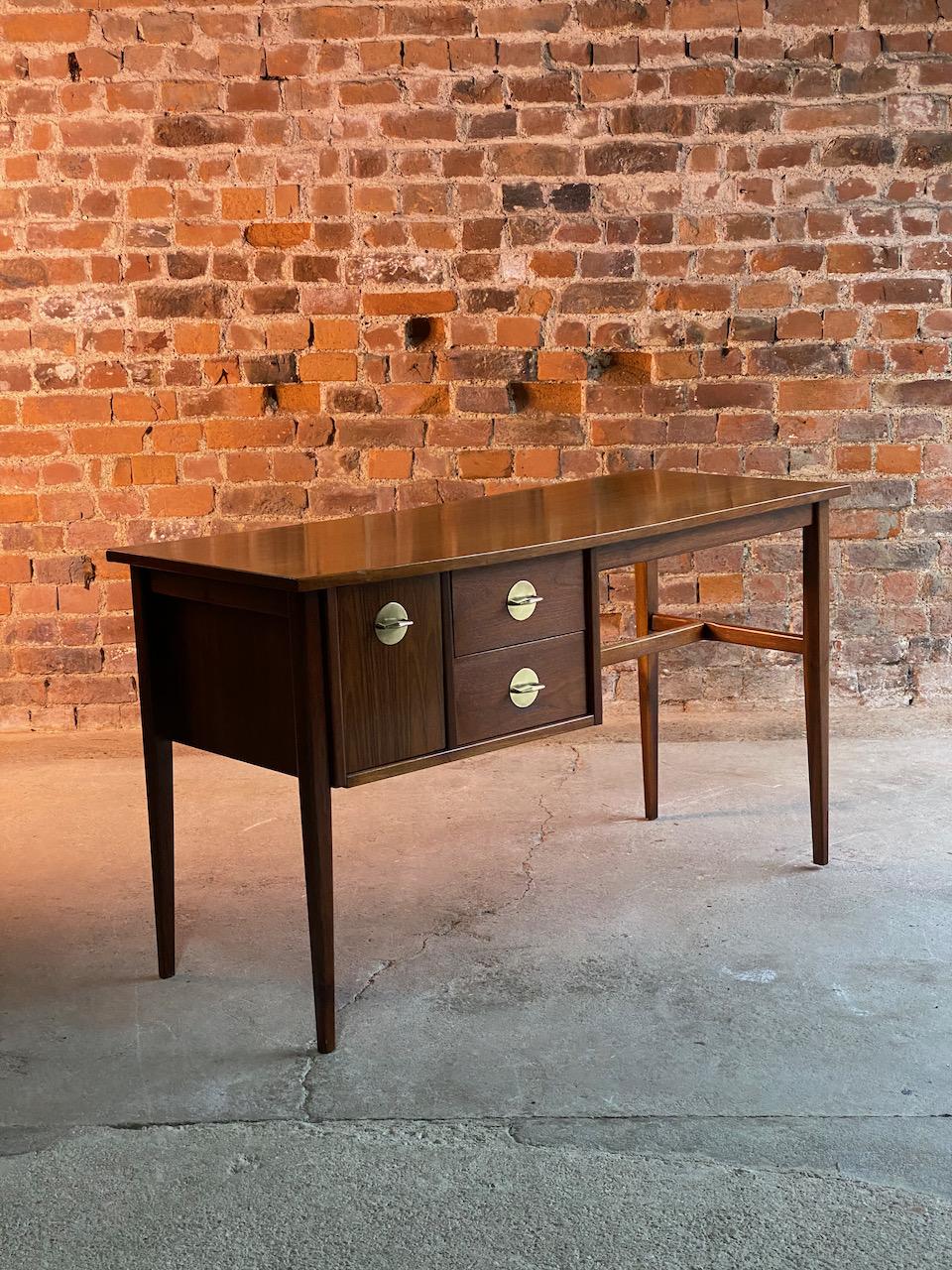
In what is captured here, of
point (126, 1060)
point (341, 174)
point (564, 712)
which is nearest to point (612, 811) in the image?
point (564, 712)

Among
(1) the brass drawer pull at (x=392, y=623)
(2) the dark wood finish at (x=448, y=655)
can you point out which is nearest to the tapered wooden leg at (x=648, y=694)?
(2) the dark wood finish at (x=448, y=655)

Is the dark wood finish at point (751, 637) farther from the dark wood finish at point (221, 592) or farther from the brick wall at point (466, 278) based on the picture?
the dark wood finish at point (221, 592)

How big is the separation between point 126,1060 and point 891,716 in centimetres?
289

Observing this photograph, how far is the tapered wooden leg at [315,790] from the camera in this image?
8.19 feet

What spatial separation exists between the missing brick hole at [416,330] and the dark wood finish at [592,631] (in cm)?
190

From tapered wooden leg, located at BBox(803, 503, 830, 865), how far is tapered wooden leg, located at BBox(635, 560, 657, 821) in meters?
0.45

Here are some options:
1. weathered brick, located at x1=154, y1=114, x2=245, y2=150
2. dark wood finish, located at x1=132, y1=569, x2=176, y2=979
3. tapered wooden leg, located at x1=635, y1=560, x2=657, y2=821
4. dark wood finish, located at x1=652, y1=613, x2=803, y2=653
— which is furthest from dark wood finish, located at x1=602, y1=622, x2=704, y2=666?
weathered brick, located at x1=154, y1=114, x2=245, y2=150

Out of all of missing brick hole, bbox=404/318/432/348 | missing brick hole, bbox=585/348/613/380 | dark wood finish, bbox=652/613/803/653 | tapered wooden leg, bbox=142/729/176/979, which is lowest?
tapered wooden leg, bbox=142/729/176/979

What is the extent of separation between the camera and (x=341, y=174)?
14.8 ft

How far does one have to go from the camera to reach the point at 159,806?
2936 mm

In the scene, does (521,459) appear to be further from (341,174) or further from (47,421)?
(47,421)

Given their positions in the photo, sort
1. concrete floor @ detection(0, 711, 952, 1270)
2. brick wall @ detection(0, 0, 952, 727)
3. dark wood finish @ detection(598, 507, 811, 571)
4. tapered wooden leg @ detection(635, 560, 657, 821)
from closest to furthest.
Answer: concrete floor @ detection(0, 711, 952, 1270), dark wood finish @ detection(598, 507, 811, 571), tapered wooden leg @ detection(635, 560, 657, 821), brick wall @ detection(0, 0, 952, 727)

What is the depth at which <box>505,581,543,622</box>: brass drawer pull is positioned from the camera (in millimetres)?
2771

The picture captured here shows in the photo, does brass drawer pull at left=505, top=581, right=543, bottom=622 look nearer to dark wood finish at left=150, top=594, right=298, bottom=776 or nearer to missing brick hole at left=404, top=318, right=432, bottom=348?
dark wood finish at left=150, top=594, right=298, bottom=776
